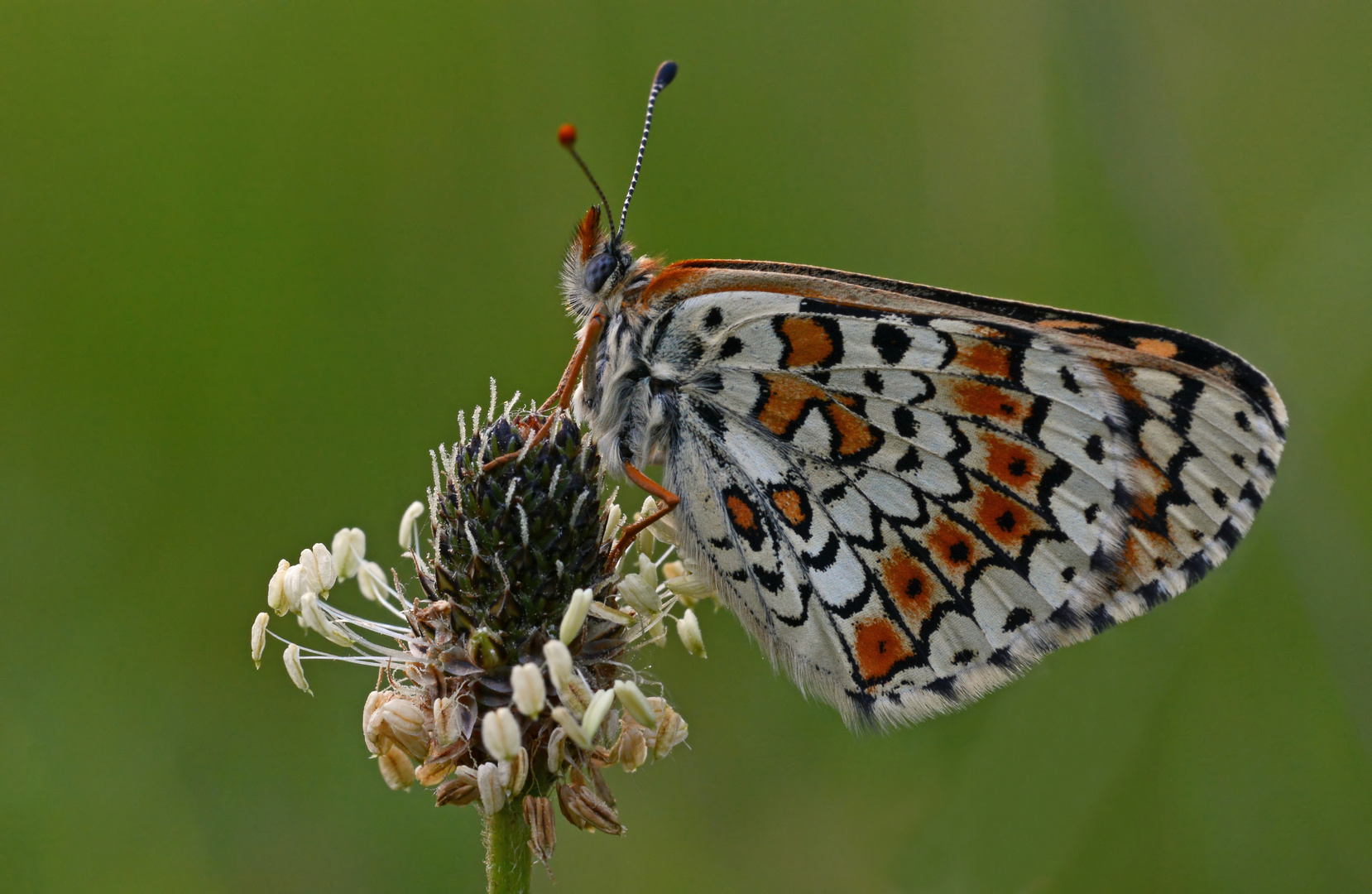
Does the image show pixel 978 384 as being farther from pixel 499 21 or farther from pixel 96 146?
pixel 96 146

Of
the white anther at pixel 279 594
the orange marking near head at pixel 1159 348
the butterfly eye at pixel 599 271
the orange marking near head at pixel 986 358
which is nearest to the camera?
the white anther at pixel 279 594

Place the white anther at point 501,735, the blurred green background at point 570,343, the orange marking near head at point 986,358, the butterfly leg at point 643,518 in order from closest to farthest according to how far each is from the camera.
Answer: the white anther at point 501,735
the butterfly leg at point 643,518
the orange marking near head at point 986,358
the blurred green background at point 570,343

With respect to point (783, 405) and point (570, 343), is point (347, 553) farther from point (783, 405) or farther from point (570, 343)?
point (570, 343)

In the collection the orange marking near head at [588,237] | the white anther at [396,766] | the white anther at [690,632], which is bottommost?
the white anther at [396,766]

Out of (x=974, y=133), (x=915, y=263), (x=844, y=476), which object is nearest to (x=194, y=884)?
(x=844, y=476)

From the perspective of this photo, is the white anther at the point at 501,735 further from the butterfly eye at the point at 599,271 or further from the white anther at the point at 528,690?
the butterfly eye at the point at 599,271

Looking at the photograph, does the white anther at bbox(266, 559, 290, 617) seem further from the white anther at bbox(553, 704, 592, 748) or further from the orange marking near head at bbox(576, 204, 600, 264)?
the orange marking near head at bbox(576, 204, 600, 264)

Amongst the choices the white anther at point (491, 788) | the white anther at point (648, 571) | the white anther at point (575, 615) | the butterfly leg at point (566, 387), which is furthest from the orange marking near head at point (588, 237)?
the white anther at point (491, 788)
